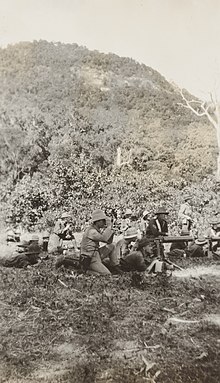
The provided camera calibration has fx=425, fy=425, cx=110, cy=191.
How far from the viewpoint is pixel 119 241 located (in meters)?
3.43

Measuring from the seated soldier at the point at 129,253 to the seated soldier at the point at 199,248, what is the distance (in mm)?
431

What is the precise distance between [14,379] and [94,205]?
1373mm

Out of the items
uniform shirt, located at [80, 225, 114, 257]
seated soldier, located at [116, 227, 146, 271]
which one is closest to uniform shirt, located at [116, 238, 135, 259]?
seated soldier, located at [116, 227, 146, 271]

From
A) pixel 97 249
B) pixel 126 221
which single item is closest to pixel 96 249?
pixel 97 249

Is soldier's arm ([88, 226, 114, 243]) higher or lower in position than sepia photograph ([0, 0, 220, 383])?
lower

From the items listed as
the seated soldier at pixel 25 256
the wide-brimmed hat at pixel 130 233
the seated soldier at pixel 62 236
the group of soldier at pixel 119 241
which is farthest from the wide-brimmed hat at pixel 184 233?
the seated soldier at pixel 25 256

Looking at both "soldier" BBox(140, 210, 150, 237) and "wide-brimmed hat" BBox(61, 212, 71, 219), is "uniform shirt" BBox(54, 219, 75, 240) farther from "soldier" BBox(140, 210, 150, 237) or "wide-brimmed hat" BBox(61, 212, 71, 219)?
"soldier" BBox(140, 210, 150, 237)

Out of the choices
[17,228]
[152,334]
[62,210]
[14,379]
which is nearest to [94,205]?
[62,210]

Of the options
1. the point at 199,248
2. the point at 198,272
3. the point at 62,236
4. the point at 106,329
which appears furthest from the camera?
the point at 199,248

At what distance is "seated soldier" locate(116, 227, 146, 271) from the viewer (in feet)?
10.8

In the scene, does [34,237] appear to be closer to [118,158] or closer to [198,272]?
[118,158]

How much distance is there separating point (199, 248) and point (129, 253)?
59 cm

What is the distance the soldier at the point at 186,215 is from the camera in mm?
3424

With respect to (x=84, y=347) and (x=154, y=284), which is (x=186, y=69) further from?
(x=84, y=347)
